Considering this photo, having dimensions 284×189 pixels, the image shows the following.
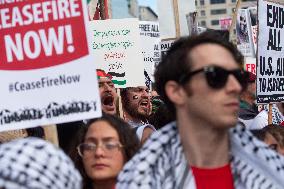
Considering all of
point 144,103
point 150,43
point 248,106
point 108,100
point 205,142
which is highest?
point 205,142

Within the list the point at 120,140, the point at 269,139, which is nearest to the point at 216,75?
the point at 120,140

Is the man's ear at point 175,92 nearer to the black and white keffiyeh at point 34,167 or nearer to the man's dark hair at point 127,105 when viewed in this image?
the black and white keffiyeh at point 34,167

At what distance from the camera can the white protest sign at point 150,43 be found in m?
7.86

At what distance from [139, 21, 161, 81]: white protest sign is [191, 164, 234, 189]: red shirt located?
5.58 m

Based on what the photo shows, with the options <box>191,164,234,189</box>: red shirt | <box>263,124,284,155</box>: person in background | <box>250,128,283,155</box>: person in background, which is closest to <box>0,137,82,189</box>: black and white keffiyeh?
<box>191,164,234,189</box>: red shirt

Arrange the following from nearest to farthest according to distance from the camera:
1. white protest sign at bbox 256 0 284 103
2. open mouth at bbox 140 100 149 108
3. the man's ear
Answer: the man's ear < white protest sign at bbox 256 0 284 103 < open mouth at bbox 140 100 149 108

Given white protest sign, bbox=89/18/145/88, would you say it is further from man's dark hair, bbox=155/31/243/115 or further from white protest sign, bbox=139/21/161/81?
man's dark hair, bbox=155/31/243/115

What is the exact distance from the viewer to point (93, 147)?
2.73m

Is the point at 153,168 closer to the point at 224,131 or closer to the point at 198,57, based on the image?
the point at 224,131

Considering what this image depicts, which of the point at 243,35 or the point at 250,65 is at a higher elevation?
the point at 243,35

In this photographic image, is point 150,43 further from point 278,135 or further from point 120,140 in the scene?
point 120,140

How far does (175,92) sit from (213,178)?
33 cm

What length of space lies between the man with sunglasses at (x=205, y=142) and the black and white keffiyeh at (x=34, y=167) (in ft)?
1.11

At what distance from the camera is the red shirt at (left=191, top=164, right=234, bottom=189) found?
211 cm
